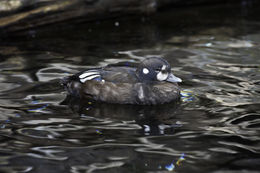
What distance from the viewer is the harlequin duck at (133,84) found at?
6.35m

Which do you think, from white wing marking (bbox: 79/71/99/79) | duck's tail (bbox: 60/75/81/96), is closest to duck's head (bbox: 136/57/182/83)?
white wing marking (bbox: 79/71/99/79)

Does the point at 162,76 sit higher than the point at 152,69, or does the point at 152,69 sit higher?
the point at 152,69

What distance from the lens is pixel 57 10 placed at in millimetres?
9969

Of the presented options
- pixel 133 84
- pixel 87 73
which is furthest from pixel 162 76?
pixel 87 73

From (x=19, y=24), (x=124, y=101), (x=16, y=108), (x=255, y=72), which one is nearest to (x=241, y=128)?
(x=124, y=101)

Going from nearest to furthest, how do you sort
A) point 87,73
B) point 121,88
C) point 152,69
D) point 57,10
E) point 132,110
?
point 132,110
point 121,88
point 152,69
point 87,73
point 57,10

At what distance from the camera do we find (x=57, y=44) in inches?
380

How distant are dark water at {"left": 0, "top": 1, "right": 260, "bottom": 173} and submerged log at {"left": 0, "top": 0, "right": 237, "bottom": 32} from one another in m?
0.33

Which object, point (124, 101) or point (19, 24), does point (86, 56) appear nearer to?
point (19, 24)

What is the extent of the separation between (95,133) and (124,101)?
1057mm

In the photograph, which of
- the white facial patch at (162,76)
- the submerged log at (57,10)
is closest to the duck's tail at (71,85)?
the white facial patch at (162,76)

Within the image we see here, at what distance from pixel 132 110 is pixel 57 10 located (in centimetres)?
455

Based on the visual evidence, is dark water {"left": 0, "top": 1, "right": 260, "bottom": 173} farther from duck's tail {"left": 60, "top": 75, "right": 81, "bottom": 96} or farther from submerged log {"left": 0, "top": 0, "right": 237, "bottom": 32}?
submerged log {"left": 0, "top": 0, "right": 237, "bottom": 32}

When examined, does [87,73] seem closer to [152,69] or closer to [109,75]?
[109,75]
